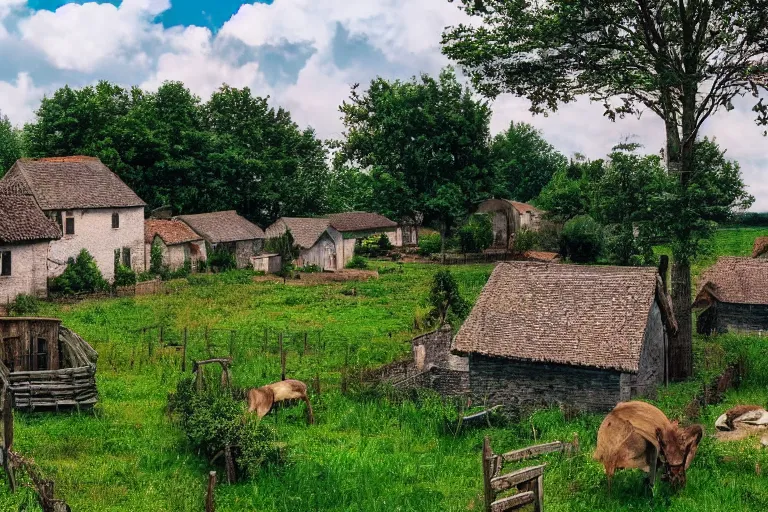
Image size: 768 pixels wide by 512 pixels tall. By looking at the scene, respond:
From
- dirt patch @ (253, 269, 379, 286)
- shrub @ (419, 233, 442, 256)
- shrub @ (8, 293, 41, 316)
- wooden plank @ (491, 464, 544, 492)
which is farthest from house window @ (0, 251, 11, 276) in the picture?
shrub @ (419, 233, 442, 256)

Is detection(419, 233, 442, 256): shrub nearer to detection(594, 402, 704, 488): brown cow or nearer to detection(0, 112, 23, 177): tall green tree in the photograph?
detection(0, 112, 23, 177): tall green tree

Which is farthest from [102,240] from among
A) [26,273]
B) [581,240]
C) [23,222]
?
[581,240]

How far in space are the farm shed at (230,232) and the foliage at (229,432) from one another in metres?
34.8

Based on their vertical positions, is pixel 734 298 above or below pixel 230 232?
below

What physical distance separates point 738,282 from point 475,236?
97.3ft

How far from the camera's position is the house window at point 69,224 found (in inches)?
1640

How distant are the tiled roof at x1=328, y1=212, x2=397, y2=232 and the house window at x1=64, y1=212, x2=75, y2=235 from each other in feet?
68.7

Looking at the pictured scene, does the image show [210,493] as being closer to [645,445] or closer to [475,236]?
[645,445]

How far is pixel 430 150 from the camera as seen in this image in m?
54.4

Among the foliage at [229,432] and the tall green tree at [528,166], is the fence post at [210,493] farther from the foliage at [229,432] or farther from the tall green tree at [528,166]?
the tall green tree at [528,166]

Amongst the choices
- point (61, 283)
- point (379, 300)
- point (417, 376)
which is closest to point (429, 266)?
point (379, 300)

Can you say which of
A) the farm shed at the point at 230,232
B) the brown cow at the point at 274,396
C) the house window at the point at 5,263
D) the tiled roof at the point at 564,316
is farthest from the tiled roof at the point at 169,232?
the brown cow at the point at 274,396

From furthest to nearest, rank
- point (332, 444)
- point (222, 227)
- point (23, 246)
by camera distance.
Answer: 1. point (222, 227)
2. point (23, 246)
3. point (332, 444)

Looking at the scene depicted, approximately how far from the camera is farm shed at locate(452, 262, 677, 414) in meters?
19.3
